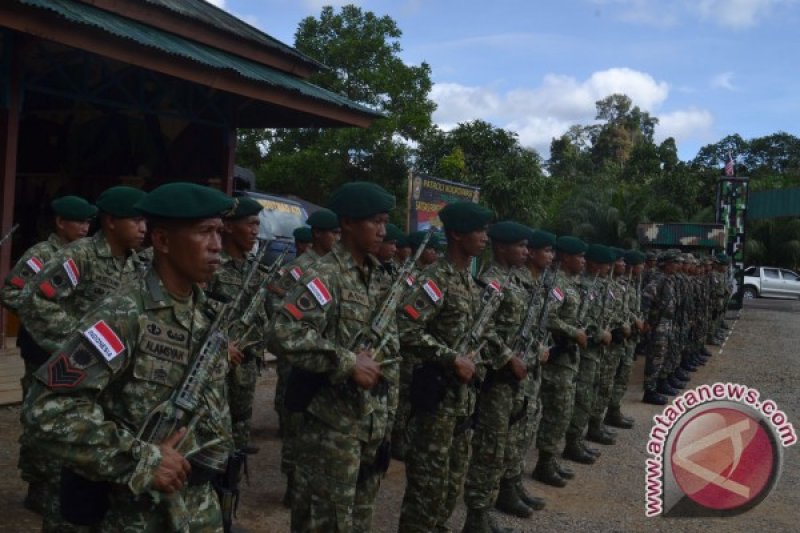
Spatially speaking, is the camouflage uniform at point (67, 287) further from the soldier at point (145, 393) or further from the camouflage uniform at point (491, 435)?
the camouflage uniform at point (491, 435)

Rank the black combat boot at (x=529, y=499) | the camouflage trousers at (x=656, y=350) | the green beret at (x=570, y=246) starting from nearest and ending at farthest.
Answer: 1. the black combat boot at (x=529, y=499)
2. the green beret at (x=570, y=246)
3. the camouflage trousers at (x=656, y=350)

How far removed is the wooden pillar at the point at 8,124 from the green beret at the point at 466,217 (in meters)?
6.36

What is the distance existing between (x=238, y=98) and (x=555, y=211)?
1763 centimetres

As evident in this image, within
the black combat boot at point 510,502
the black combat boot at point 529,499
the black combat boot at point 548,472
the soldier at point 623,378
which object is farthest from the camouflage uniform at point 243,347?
the soldier at point 623,378

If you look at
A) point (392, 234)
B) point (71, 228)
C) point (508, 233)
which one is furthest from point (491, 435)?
point (392, 234)

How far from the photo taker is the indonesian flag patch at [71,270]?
446 centimetres

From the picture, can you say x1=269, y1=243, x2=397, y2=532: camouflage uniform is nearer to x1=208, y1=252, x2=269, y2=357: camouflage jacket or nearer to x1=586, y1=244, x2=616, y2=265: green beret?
x1=208, y1=252, x2=269, y2=357: camouflage jacket

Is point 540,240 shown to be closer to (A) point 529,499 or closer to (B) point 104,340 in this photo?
(A) point 529,499

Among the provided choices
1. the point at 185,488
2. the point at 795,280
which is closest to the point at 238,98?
the point at 185,488

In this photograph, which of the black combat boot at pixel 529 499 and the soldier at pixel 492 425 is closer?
the soldier at pixel 492 425

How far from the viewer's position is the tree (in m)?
26.8

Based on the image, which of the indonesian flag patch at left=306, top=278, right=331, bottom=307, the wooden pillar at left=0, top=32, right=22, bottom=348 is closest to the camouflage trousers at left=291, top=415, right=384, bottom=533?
the indonesian flag patch at left=306, top=278, right=331, bottom=307

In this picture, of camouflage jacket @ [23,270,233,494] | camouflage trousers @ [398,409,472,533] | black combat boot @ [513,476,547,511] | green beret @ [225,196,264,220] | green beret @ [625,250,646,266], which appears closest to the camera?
camouflage jacket @ [23,270,233,494]

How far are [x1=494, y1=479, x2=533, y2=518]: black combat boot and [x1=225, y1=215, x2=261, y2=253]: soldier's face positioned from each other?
104 inches
